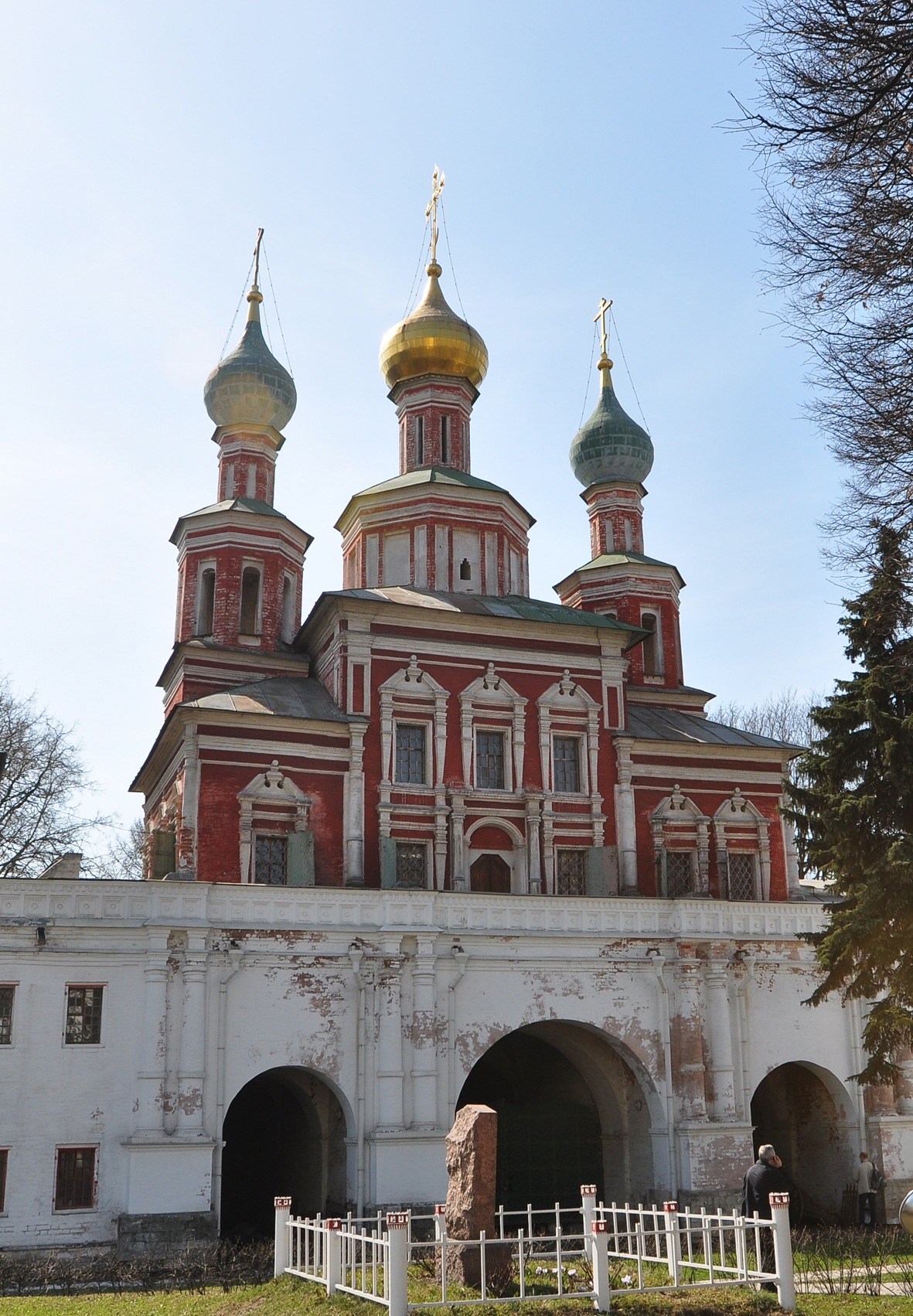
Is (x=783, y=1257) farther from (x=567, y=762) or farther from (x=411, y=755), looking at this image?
(x=567, y=762)

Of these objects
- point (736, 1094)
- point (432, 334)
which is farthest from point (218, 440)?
point (736, 1094)

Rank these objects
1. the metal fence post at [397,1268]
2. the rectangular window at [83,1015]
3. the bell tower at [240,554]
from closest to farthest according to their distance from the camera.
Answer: the metal fence post at [397,1268], the rectangular window at [83,1015], the bell tower at [240,554]

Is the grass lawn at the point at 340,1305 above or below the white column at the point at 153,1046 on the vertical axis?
below

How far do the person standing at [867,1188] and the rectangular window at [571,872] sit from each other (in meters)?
6.65

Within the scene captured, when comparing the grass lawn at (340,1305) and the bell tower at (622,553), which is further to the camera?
the bell tower at (622,553)

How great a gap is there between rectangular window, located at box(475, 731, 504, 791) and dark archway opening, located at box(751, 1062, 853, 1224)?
23.6 ft

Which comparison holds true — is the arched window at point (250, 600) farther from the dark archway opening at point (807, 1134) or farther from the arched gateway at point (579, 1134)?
the dark archway opening at point (807, 1134)

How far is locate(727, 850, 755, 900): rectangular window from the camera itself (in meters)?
25.7

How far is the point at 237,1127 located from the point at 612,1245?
10.9 meters

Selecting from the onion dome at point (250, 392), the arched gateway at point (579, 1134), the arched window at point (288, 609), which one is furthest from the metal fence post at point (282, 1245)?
the onion dome at point (250, 392)

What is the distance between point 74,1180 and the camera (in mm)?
17000

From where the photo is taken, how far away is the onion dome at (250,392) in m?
29.6

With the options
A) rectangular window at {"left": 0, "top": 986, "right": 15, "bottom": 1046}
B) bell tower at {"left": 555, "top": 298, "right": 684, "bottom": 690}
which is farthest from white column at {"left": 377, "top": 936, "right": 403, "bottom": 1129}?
bell tower at {"left": 555, "top": 298, "right": 684, "bottom": 690}

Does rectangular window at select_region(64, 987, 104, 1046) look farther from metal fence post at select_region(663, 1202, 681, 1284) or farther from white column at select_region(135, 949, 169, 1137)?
metal fence post at select_region(663, 1202, 681, 1284)
